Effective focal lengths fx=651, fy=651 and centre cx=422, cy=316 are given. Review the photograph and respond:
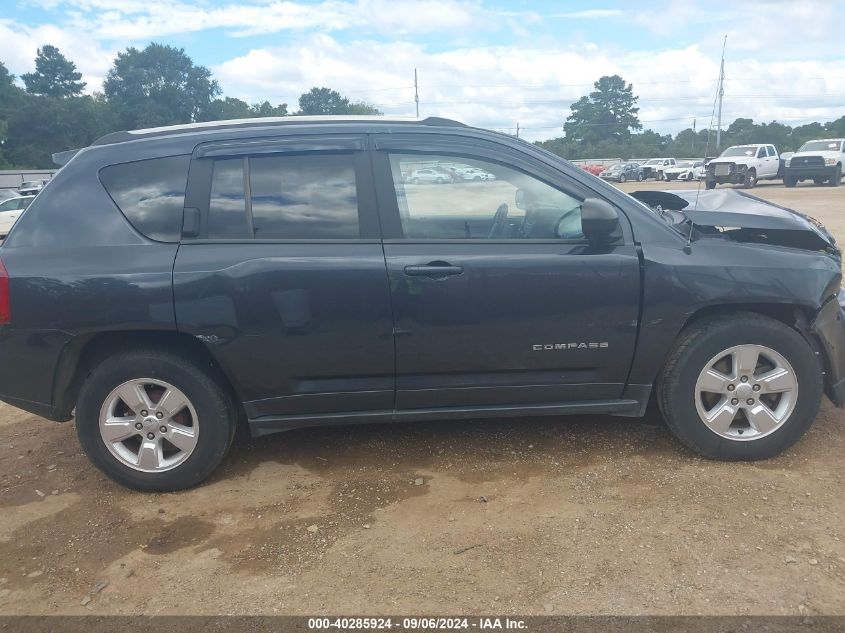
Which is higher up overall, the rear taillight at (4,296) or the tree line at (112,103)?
the tree line at (112,103)

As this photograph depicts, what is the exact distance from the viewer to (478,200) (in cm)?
344

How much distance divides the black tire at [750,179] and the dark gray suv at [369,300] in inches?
1006

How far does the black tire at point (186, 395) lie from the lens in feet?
10.8

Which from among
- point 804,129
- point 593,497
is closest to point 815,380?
point 593,497

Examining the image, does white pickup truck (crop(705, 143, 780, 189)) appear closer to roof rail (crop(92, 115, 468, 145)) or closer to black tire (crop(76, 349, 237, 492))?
roof rail (crop(92, 115, 468, 145))

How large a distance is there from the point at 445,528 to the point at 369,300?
114cm

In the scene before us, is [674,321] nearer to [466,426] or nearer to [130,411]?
[466,426]

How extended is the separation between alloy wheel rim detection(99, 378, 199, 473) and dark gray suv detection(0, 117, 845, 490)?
0.04ft

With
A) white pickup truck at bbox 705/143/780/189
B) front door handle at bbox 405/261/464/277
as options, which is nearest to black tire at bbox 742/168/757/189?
white pickup truck at bbox 705/143/780/189

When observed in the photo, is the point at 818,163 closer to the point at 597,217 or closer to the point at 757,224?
the point at 757,224

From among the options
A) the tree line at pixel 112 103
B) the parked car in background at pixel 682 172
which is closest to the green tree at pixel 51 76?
the tree line at pixel 112 103

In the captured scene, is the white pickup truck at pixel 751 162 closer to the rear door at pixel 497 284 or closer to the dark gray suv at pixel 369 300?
the dark gray suv at pixel 369 300

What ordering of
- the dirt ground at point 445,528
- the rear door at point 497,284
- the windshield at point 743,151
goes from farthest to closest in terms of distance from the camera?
the windshield at point 743,151 < the rear door at point 497,284 < the dirt ground at point 445,528

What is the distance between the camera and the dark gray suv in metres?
3.21
